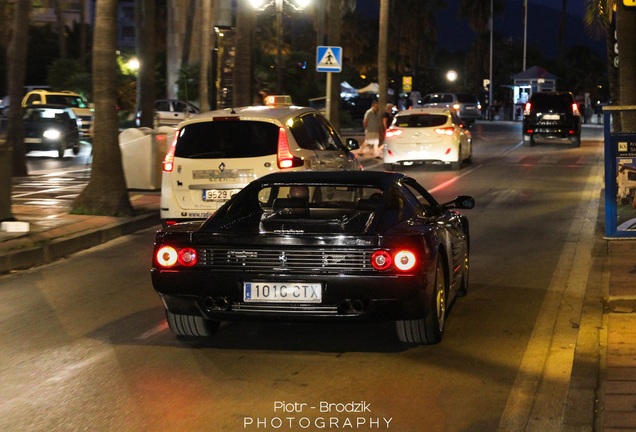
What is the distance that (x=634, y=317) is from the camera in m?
9.57

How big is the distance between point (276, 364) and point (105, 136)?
10.4 m

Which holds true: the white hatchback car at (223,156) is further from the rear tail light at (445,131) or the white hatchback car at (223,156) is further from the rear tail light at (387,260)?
the rear tail light at (445,131)

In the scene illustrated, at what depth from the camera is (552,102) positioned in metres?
39.3

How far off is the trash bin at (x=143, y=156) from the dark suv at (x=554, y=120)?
777 inches

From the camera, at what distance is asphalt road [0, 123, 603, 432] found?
22.1 ft

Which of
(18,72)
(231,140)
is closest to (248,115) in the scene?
(231,140)

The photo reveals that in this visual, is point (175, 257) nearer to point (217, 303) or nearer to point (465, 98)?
point (217, 303)

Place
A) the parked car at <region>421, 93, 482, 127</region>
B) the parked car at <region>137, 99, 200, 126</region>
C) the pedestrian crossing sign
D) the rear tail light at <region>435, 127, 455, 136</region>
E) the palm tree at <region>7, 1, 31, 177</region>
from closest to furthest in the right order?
the palm tree at <region>7, 1, 31, 177</region>
the pedestrian crossing sign
the rear tail light at <region>435, 127, 455, 136</region>
the parked car at <region>137, 99, 200, 126</region>
the parked car at <region>421, 93, 482, 127</region>

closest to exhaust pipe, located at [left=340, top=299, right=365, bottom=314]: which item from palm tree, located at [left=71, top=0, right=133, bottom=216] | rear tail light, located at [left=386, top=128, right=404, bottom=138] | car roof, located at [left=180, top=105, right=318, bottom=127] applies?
car roof, located at [left=180, top=105, right=318, bottom=127]

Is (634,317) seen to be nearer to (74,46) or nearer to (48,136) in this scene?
(48,136)

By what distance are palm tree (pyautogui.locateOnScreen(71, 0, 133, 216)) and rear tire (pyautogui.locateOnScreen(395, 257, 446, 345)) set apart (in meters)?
9.67

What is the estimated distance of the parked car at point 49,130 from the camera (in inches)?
1303

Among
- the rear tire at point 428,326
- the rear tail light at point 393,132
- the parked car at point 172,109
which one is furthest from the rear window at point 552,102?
the rear tire at point 428,326

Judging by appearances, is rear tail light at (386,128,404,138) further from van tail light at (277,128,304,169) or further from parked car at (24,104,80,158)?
van tail light at (277,128,304,169)
